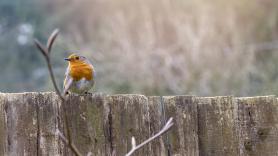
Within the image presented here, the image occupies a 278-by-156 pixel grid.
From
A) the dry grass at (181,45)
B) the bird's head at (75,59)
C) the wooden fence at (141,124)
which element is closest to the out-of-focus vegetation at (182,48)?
the dry grass at (181,45)

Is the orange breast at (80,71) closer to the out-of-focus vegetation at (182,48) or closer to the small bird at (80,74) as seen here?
the small bird at (80,74)

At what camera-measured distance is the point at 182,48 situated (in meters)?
12.1

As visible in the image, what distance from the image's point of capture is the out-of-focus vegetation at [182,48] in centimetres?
1107

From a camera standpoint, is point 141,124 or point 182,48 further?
point 182,48

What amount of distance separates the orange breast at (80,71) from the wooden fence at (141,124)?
155 centimetres

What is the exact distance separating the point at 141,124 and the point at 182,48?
9.21 metres

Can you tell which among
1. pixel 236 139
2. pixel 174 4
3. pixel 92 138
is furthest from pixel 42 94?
pixel 174 4

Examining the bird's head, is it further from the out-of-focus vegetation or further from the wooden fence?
the out-of-focus vegetation

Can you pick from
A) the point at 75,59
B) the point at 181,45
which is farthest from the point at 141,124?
the point at 181,45

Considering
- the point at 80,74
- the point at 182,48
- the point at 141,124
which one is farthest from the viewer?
the point at 182,48

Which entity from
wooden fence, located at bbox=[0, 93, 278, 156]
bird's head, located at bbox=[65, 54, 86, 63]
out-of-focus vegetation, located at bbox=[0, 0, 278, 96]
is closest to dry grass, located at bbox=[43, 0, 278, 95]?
out-of-focus vegetation, located at bbox=[0, 0, 278, 96]

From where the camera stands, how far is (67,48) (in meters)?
12.8

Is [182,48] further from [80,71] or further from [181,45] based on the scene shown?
[80,71]

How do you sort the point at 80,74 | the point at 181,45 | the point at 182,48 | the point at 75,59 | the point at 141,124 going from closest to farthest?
the point at 141,124
the point at 80,74
the point at 75,59
the point at 182,48
the point at 181,45
